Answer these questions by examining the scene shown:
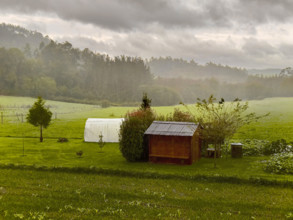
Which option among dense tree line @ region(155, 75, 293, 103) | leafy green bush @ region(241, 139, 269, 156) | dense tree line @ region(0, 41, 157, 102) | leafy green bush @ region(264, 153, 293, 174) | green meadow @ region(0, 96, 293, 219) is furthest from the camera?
dense tree line @ region(155, 75, 293, 103)

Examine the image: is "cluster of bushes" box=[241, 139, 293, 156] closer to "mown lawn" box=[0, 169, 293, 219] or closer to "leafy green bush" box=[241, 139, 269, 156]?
"leafy green bush" box=[241, 139, 269, 156]

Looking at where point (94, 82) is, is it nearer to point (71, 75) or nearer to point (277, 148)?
point (71, 75)

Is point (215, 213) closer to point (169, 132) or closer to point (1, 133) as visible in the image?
point (169, 132)

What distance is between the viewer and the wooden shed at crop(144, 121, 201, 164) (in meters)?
29.7

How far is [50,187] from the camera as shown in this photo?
22312 millimetres

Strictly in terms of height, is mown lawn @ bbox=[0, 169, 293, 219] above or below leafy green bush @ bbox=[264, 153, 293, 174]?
below

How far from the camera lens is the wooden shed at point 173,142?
1170 inches

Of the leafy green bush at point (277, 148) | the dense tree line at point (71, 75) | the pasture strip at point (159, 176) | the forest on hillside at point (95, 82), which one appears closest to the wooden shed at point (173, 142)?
the pasture strip at point (159, 176)

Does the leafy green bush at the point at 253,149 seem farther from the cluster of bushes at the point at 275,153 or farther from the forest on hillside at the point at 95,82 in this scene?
the forest on hillside at the point at 95,82

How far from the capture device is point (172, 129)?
30375mm

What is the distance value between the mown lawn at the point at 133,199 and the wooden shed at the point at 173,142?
555 centimetres

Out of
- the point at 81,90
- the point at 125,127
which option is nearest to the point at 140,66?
the point at 81,90

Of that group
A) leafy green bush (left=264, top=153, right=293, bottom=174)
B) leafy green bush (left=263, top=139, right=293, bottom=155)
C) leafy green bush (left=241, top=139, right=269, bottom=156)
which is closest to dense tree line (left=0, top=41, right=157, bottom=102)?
leafy green bush (left=241, top=139, right=269, bottom=156)

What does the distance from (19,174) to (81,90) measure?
431 feet
